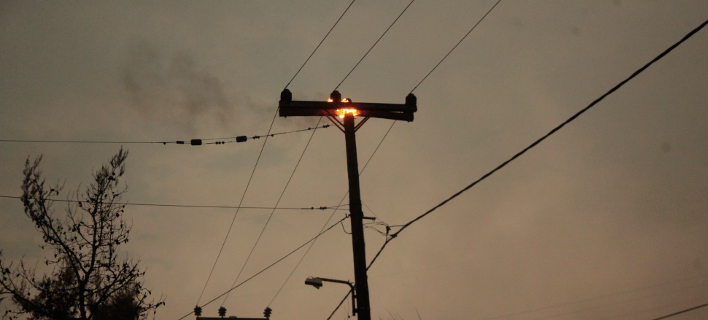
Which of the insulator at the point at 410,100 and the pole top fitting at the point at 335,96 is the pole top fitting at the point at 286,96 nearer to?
the pole top fitting at the point at 335,96

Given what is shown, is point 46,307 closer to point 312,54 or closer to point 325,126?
point 325,126


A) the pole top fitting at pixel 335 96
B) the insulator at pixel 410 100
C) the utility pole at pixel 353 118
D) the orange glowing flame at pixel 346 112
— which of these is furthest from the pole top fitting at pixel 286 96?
the insulator at pixel 410 100

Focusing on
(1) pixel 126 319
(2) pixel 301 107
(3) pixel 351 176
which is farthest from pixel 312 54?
(1) pixel 126 319

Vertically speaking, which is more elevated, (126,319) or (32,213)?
(32,213)

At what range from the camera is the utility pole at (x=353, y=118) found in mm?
12398

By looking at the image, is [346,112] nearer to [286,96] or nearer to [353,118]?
[353,118]

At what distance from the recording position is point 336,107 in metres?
14.1

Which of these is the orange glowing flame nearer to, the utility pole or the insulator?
the utility pole

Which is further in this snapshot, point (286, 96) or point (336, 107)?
point (286, 96)

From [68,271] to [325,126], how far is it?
9928 millimetres

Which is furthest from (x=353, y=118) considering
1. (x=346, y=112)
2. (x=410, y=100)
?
(x=410, y=100)

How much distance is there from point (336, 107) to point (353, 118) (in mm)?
508

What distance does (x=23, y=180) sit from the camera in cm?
1811

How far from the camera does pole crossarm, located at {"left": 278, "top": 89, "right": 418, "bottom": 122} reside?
1413 cm
